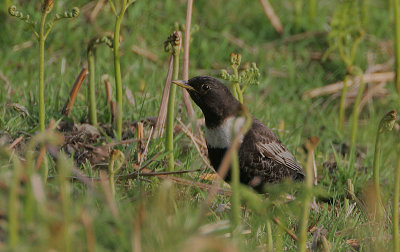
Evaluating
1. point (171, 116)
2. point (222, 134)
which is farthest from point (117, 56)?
point (222, 134)

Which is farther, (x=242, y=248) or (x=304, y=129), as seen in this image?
(x=304, y=129)

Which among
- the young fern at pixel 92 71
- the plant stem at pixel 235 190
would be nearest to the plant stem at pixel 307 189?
the plant stem at pixel 235 190

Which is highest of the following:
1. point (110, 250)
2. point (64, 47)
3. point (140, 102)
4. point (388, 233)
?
point (64, 47)

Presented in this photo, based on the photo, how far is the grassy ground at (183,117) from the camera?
2.53 meters

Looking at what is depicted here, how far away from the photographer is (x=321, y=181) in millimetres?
5090

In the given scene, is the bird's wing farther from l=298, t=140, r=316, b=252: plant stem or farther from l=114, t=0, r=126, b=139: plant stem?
l=298, t=140, r=316, b=252: plant stem

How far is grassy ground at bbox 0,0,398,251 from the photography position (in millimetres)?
2527

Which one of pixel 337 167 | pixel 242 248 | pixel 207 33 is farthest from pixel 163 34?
pixel 242 248

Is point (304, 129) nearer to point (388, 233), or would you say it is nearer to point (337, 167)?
point (337, 167)

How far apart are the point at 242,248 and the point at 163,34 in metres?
4.49

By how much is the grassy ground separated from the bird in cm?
26

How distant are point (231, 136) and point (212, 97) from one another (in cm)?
35

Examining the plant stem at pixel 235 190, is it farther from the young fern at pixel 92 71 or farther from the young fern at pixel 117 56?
the young fern at pixel 92 71

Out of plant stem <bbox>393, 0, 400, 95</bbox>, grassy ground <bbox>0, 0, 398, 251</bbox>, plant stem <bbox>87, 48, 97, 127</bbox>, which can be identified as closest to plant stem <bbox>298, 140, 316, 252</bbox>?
grassy ground <bbox>0, 0, 398, 251</bbox>
